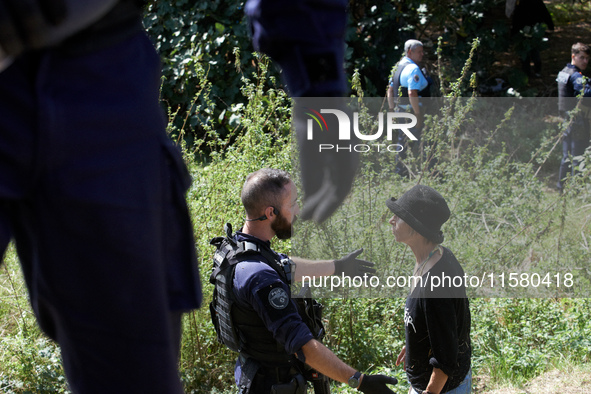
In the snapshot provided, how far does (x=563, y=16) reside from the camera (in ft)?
48.6

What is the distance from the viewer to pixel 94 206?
0.87 metres

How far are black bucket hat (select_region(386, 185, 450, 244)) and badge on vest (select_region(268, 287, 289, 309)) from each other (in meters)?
0.80

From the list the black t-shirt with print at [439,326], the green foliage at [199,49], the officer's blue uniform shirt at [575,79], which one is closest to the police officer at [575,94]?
the officer's blue uniform shirt at [575,79]

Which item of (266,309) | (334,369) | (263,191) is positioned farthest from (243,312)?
(263,191)

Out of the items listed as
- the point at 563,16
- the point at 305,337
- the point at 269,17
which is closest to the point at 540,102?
the point at 563,16

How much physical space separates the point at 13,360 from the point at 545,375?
3.67 metres

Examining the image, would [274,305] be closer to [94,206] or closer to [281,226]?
[281,226]

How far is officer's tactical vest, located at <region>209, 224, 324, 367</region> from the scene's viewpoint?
3287 mm

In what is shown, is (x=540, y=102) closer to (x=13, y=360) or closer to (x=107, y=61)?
(x=13, y=360)

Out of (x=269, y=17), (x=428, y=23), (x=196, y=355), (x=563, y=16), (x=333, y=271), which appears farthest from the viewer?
(x=563, y=16)

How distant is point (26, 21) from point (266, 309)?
2.37m

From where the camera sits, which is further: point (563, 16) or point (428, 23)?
point (563, 16)

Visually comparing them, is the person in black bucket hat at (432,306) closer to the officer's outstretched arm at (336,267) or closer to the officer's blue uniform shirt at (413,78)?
the officer's outstretched arm at (336,267)

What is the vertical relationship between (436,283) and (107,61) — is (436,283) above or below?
below
